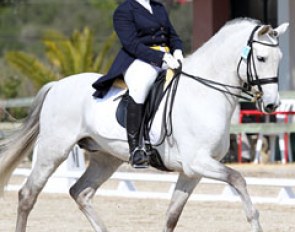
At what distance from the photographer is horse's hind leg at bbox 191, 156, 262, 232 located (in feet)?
27.9

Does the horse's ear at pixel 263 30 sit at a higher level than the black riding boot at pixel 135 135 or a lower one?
higher

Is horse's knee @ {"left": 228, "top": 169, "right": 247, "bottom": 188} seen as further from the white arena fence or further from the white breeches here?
the white arena fence

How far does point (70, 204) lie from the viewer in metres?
13.3

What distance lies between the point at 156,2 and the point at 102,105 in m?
1.08

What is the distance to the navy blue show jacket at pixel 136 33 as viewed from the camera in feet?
31.4

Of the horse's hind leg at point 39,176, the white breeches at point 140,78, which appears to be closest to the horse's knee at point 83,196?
the horse's hind leg at point 39,176

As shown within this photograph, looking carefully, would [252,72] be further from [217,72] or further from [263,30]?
[217,72]

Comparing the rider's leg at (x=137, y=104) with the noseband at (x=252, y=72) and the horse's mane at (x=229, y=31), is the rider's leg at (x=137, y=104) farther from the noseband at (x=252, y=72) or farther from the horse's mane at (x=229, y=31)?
the noseband at (x=252, y=72)

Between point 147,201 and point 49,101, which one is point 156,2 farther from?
point 147,201

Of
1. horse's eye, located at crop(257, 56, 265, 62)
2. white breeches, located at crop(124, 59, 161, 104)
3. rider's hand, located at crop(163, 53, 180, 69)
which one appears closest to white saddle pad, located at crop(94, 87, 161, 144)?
white breeches, located at crop(124, 59, 161, 104)

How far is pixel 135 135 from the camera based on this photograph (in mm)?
9508

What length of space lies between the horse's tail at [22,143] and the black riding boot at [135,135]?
136 cm

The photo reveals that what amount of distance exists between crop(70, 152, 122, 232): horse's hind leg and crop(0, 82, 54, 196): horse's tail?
64 cm

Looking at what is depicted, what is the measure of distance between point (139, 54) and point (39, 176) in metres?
1.57
